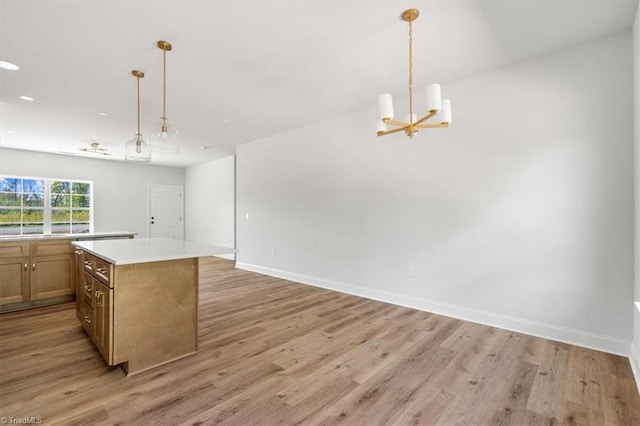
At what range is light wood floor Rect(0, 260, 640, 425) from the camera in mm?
1766

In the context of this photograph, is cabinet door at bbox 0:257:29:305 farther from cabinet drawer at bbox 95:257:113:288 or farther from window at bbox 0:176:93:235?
window at bbox 0:176:93:235

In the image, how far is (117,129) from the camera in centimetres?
511

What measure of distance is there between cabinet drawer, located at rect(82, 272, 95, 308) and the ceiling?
206cm

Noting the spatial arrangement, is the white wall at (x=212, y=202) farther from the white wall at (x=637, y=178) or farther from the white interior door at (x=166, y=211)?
the white wall at (x=637, y=178)

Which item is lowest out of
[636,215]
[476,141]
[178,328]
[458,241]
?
[178,328]

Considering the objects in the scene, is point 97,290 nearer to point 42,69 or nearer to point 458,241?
point 42,69

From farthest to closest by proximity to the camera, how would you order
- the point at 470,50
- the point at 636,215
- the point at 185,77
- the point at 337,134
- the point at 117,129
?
1. the point at 117,129
2. the point at 337,134
3. the point at 185,77
4. the point at 470,50
5. the point at 636,215

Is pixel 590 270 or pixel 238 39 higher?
pixel 238 39

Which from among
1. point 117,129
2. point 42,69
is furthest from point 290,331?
point 117,129

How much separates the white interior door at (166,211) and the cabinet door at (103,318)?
7039mm

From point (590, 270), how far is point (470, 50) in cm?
228

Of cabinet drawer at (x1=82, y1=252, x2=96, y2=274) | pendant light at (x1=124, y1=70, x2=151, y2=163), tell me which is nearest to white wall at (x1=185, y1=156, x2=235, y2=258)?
pendant light at (x1=124, y1=70, x2=151, y2=163)

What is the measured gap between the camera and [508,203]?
9.93 feet

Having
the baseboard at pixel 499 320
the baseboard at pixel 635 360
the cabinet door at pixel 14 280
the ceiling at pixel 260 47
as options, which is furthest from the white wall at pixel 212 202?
the baseboard at pixel 635 360
